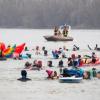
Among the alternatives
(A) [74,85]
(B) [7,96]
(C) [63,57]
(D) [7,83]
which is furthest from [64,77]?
(C) [63,57]

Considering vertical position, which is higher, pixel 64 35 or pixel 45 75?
pixel 64 35

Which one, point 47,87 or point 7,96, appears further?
point 47,87

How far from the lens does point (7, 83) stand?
3894 centimetres

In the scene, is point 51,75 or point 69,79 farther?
point 51,75

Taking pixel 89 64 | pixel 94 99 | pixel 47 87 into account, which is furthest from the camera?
pixel 89 64

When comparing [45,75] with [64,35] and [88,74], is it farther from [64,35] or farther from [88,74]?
[64,35]

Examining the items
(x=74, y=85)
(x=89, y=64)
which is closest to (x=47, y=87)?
(x=74, y=85)

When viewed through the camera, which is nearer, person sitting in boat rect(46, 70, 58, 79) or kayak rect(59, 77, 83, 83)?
kayak rect(59, 77, 83, 83)

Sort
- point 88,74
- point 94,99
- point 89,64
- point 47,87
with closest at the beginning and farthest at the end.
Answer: point 94,99 → point 47,87 → point 88,74 → point 89,64

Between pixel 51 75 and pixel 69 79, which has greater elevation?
pixel 51 75

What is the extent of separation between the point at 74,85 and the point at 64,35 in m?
53.3

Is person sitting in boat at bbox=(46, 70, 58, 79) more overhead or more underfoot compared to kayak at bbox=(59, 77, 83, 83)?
more overhead

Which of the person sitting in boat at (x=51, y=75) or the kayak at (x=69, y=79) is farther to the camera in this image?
the person sitting in boat at (x=51, y=75)

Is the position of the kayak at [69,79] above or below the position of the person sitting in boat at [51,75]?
below
